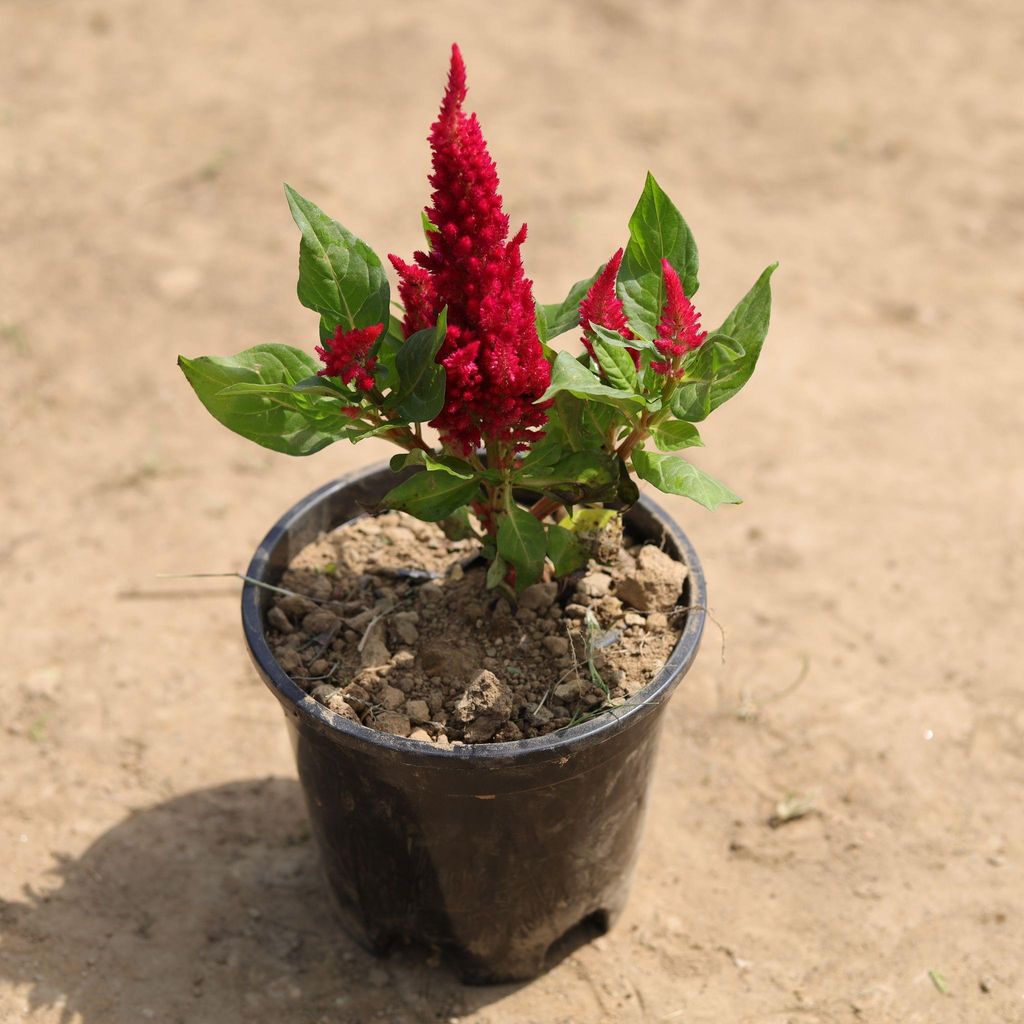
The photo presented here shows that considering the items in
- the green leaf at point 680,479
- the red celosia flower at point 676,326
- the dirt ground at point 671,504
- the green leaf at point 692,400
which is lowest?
the dirt ground at point 671,504

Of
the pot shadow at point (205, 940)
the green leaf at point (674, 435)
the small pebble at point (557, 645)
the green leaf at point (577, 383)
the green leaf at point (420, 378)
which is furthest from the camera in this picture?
the pot shadow at point (205, 940)

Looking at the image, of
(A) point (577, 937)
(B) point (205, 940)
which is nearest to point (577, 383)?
(A) point (577, 937)

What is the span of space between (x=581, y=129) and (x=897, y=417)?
2230 mm

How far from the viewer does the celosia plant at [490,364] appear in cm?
187

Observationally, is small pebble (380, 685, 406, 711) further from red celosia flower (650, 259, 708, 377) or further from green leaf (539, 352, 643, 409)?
red celosia flower (650, 259, 708, 377)

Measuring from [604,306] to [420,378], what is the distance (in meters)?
0.32

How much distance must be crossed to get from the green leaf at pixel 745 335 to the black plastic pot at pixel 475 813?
50cm

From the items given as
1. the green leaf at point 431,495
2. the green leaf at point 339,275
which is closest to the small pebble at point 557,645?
the green leaf at point 431,495

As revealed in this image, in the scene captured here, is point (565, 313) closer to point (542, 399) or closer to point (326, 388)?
point (542, 399)

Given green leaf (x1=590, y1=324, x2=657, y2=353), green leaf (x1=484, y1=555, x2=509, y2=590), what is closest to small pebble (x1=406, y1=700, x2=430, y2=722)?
green leaf (x1=484, y1=555, x2=509, y2=590)

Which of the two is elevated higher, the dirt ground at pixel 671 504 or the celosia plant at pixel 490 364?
the celosia plant at pixel 490 364

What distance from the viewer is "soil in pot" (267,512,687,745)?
2146mm

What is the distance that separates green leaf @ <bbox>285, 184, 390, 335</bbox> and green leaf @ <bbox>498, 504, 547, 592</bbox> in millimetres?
426

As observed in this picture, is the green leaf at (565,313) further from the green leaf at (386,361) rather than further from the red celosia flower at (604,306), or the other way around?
the green leaf at (386,361)
